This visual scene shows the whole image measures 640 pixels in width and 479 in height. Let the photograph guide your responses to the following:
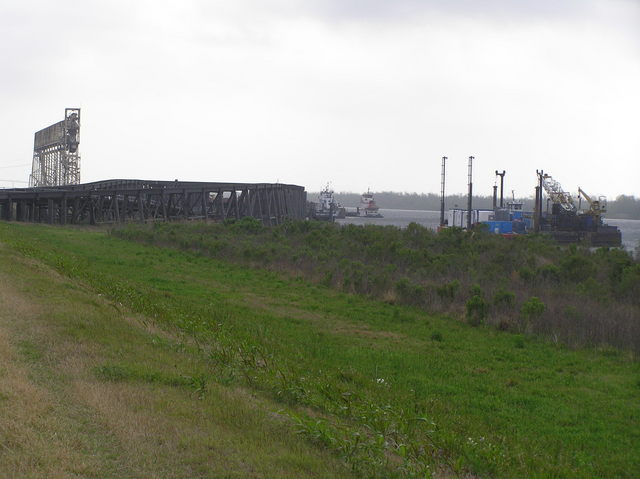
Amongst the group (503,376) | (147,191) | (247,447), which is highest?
(147,191)

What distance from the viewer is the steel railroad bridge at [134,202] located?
158 ft

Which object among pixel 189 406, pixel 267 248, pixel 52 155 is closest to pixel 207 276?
pixel 267 248

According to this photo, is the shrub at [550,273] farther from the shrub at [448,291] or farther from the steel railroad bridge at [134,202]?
the steel railroad bridge at [134,202]

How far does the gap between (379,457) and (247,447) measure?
1089 millimetres

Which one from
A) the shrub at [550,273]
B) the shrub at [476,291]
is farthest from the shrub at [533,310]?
the shrub at [550,273]

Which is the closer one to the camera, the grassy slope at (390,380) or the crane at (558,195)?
the grassy slope at (390,380)

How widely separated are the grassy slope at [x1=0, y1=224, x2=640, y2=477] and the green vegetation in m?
0.87

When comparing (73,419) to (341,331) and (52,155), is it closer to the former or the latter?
(341,331)

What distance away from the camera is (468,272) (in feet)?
79.3

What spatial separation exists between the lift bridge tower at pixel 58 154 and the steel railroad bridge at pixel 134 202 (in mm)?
16926

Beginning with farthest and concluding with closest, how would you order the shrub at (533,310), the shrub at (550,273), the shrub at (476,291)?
the shrub at (550,273), the shrub at (476,291), the shrub at (533,310)

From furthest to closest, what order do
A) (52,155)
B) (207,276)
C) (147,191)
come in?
(52,155) < (147,191) < (207,276)

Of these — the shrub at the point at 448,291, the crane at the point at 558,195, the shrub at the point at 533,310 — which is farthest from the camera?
the crane at the point at 558,195

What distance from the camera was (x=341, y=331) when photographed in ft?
51.4
